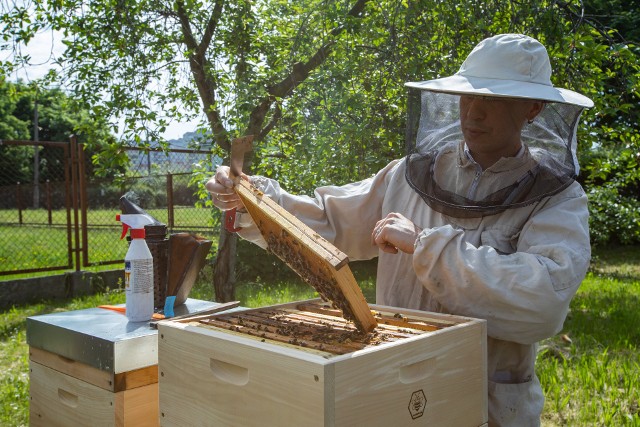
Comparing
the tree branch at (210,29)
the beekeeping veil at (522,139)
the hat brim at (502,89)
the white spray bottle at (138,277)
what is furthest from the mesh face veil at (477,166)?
the tree branch at (210,29)

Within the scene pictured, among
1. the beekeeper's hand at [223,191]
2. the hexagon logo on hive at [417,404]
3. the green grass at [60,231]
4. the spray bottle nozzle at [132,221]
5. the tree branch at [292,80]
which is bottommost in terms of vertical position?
the green grass at [60,231]

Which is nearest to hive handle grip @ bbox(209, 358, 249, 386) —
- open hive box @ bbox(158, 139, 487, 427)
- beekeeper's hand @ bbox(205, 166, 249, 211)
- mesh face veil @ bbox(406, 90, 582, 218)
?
open hive box @ bbox(158, 139, 487, 427)

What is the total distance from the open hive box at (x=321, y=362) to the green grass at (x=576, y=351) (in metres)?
2.12

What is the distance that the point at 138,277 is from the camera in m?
2.26

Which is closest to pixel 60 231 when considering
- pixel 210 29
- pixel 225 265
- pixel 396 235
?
pixel 225 265

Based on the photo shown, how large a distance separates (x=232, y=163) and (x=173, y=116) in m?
3.33

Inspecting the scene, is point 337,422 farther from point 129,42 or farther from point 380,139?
point 129,42

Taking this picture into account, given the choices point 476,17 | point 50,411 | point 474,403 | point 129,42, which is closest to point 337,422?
point 474,403

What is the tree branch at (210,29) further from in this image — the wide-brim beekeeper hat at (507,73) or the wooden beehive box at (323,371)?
the wooden beehive box at (323,371)

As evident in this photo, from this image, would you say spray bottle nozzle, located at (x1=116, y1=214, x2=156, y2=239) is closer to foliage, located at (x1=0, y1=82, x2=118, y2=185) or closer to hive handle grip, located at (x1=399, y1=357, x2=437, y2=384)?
hive handle grip, located at (x1=399, y1=357, x2=437, y2=384)

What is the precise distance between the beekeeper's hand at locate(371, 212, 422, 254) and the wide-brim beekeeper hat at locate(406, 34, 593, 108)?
0.41 m

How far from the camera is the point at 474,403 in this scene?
1.61 metres

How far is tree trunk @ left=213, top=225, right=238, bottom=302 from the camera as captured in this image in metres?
4.92

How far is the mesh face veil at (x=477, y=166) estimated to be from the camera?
1862 mm
